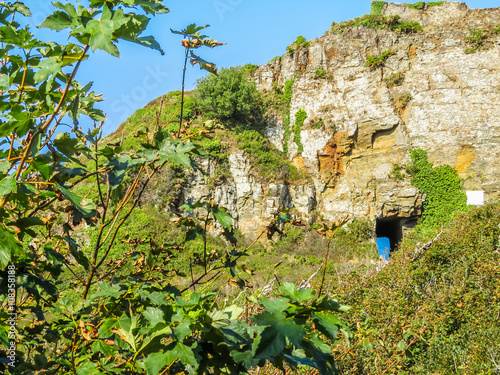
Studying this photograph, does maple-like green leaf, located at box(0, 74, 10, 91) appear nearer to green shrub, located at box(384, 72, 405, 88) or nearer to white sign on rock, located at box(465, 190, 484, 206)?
white sign on rock, located at box(465, 190, 484, 206)

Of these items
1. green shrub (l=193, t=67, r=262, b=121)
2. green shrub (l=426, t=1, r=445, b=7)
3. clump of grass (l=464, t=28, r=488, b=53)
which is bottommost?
green shrub (l=193, t=67, r=262, b=121)

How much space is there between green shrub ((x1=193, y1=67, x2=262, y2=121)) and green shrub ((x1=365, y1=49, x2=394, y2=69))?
536cm

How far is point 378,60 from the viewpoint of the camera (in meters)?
15.9

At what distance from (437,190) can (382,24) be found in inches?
323

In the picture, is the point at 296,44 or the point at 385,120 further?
the point at 296,44

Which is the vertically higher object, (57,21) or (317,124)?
(317,124)

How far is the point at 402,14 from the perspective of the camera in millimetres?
17016

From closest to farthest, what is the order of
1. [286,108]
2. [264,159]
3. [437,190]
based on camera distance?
1. [437,190]
2. [264,159]
3. [286,108]

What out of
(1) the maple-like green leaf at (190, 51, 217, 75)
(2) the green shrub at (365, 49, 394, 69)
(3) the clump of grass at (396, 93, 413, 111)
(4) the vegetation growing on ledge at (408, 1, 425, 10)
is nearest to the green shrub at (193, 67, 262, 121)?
(2) the green shrub at (365, 49, 394, 69)

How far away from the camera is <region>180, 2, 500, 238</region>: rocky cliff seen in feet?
46.8

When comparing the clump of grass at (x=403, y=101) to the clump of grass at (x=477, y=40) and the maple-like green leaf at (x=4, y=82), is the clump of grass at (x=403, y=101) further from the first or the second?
the maple-like green leaf at (x=4, y=82)

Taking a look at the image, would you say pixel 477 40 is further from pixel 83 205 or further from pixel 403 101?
pixel 83 205

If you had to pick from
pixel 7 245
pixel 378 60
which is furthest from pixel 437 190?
pixel 7 245

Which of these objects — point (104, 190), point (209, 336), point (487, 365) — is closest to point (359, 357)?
point (487, 365)
